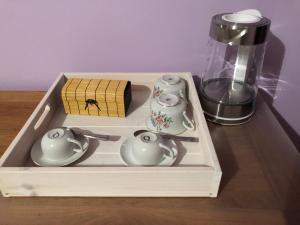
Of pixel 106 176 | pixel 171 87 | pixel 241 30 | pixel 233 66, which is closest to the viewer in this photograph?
pixel 106 176

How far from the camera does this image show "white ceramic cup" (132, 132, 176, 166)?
51 cm

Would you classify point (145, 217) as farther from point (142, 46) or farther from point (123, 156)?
point (142, 46)

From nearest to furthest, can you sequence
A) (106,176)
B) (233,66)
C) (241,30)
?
(106,176) → (241,30) → (233,66)

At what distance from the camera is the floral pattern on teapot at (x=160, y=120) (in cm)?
61

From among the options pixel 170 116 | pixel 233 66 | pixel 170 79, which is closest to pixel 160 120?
pixel 170 116

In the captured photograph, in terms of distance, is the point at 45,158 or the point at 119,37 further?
the point at 119,37

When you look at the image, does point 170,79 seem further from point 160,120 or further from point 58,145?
point 58,145

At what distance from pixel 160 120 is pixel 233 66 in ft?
1.22

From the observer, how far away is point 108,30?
0.78 metres

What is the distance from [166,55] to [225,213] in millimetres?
523

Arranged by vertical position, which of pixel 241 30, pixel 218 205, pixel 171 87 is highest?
pixel 241 30

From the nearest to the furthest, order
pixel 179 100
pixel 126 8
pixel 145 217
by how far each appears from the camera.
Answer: pixel 145 217 → pixel 179 100 → pixel 126 8

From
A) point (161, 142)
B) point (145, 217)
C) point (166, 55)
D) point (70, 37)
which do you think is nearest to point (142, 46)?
point (166, 55)

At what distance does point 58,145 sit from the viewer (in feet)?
1.73
